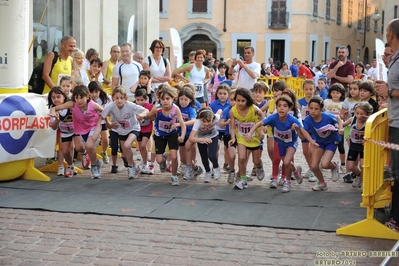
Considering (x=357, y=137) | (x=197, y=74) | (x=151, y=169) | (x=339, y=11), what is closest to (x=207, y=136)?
(x=151, y=169)

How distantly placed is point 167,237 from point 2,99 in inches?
150

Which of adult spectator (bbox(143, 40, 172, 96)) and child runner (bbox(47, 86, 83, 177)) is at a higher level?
adult spectator (bbox(143, 40, 172, 96))

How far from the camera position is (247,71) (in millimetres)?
13180

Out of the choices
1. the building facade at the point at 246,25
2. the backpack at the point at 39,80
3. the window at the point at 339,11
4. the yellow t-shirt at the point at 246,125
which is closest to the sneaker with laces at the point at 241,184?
the yellow t-shirt at the point at 246,125

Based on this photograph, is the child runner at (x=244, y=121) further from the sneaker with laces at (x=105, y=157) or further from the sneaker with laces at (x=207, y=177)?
the sneaker with laces at (x=105, y=157)

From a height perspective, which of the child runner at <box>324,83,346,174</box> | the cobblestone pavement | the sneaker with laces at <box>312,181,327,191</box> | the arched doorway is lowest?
the cobblestone pavement

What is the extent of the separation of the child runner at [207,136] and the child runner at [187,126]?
0.20 m

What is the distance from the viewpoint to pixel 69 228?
24.0 ft

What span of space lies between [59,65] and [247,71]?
3480 millimetres

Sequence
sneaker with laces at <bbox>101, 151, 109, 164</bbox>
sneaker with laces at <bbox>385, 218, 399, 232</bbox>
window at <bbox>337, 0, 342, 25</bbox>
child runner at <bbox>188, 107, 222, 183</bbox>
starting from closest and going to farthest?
sneaker with laces at <bbox>385, 218, 399, 232</bbox>
child runner at <bbox>188, 107, 222, 183</bbox>
sneaker with laces at <bbox>101, 151, 109, 164</bbox>
window at <bbox>337, 0, 342, 25</bbox>

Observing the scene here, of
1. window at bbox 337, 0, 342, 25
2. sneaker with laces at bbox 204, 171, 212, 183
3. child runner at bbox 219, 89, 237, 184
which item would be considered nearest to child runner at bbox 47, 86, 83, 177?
sneaker with laces at bbox 204, 171, 212, 183

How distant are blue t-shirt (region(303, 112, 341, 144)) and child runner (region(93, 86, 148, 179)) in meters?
2.40

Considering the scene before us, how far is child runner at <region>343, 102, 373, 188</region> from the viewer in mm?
9445

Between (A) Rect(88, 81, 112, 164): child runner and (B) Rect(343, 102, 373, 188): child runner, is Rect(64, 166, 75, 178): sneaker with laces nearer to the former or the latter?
(A) Rect(88, 81, 112, 164): child runner
